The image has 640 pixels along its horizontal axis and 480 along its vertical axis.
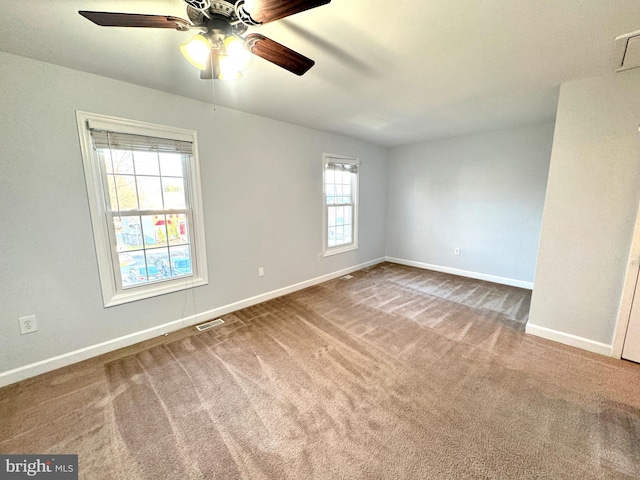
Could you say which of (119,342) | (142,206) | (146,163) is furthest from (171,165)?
(119,342)

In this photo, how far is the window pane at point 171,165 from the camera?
2551 mm

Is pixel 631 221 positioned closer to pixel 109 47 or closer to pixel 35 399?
pixel 109 47

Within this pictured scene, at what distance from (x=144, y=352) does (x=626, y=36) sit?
171 inches

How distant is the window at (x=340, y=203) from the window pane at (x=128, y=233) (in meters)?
2.52

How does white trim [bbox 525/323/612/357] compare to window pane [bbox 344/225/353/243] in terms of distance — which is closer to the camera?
white trim [bbox 525/323/612/357]

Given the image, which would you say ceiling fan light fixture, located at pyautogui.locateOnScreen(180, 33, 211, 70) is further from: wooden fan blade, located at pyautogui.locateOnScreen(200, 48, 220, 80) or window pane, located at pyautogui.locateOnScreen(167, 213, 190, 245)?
window pane, located at pyautogui.locateOnScreen(167, 213, 190, 245)

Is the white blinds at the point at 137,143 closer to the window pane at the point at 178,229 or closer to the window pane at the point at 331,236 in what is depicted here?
the window pane at the point at 178,229

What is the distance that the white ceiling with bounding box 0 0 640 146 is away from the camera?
139 centimetres

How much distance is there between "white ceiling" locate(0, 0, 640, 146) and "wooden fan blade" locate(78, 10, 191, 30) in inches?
12.0

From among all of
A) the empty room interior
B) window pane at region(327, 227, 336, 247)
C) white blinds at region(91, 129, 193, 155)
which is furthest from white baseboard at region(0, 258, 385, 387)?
white blinds at region(91, 129, 193, 155)

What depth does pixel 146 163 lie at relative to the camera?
2.45m

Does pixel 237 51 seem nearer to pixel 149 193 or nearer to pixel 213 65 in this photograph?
pixel 213 65

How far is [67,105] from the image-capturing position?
2016 millimetres

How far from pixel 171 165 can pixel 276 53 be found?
1.82 meters
